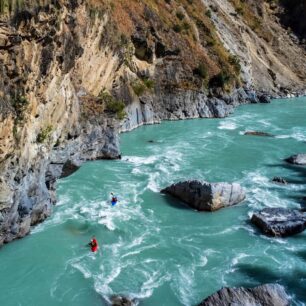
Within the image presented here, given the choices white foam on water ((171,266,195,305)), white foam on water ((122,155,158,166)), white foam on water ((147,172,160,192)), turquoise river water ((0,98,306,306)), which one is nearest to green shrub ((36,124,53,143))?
turquoise river water ((0,98,306,306))

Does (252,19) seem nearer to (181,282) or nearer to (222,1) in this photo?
(222,1)

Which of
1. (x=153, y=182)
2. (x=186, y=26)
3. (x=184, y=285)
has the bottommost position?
(x=184, y=285)

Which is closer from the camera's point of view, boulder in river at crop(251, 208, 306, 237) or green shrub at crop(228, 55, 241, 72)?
boulder in river at crop(251, 208, 306, 237)

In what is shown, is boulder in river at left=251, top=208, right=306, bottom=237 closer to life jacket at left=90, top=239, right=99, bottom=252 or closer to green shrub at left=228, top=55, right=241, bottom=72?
life jacket at left=90, top=239, right=99, bottom=252

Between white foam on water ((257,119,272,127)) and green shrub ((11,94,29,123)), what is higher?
green shrub ((11,94,29,123))

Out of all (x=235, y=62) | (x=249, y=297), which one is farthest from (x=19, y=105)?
(x=235, y=62)

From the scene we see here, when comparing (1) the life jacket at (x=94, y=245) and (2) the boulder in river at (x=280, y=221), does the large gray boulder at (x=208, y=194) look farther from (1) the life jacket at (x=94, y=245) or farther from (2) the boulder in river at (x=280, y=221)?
(1) the life jacket at (x=94, y=245)

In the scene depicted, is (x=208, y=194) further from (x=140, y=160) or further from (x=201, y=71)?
(x=201, y=71)
